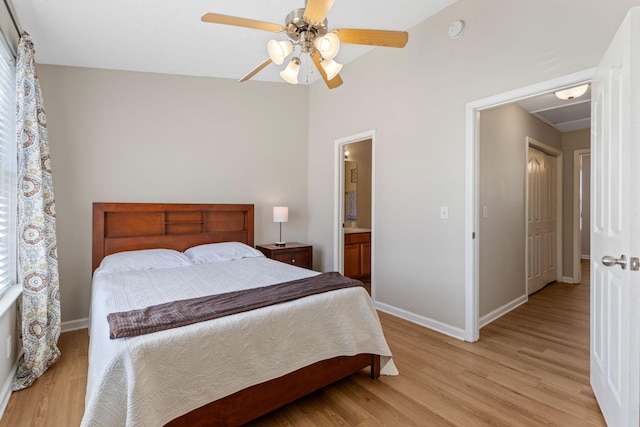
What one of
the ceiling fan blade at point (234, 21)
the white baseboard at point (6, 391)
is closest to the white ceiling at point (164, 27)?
the ceiling fan blade at point (234, 21)

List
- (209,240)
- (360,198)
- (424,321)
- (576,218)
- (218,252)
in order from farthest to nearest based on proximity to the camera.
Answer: (360,198) → (576,218) → (209,240) → (218,252) → (424,321)

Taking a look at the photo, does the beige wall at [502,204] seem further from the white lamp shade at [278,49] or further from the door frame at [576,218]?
the white lamp shade at [278,49]

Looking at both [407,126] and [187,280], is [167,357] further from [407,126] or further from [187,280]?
[407,126]

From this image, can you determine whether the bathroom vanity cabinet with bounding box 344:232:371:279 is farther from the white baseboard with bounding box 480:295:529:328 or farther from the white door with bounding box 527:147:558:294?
the white door with bounding box 527:147:558:294

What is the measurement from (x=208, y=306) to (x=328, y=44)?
1.59 m

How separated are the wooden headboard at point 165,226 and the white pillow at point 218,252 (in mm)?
239

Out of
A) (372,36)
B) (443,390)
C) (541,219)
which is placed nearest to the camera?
(372,36)

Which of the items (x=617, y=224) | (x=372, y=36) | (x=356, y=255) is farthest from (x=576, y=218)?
(x=372, y=36)

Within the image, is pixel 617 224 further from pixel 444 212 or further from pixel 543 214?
pixel 543 214

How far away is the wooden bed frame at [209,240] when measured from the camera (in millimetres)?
1590

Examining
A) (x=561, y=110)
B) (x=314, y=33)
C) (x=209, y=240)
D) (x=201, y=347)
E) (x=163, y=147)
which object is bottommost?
(x=201, y=347)

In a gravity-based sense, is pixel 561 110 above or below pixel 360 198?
above

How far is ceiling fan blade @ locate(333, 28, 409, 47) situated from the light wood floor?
7.15ft

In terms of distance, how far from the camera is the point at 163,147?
3.56m
